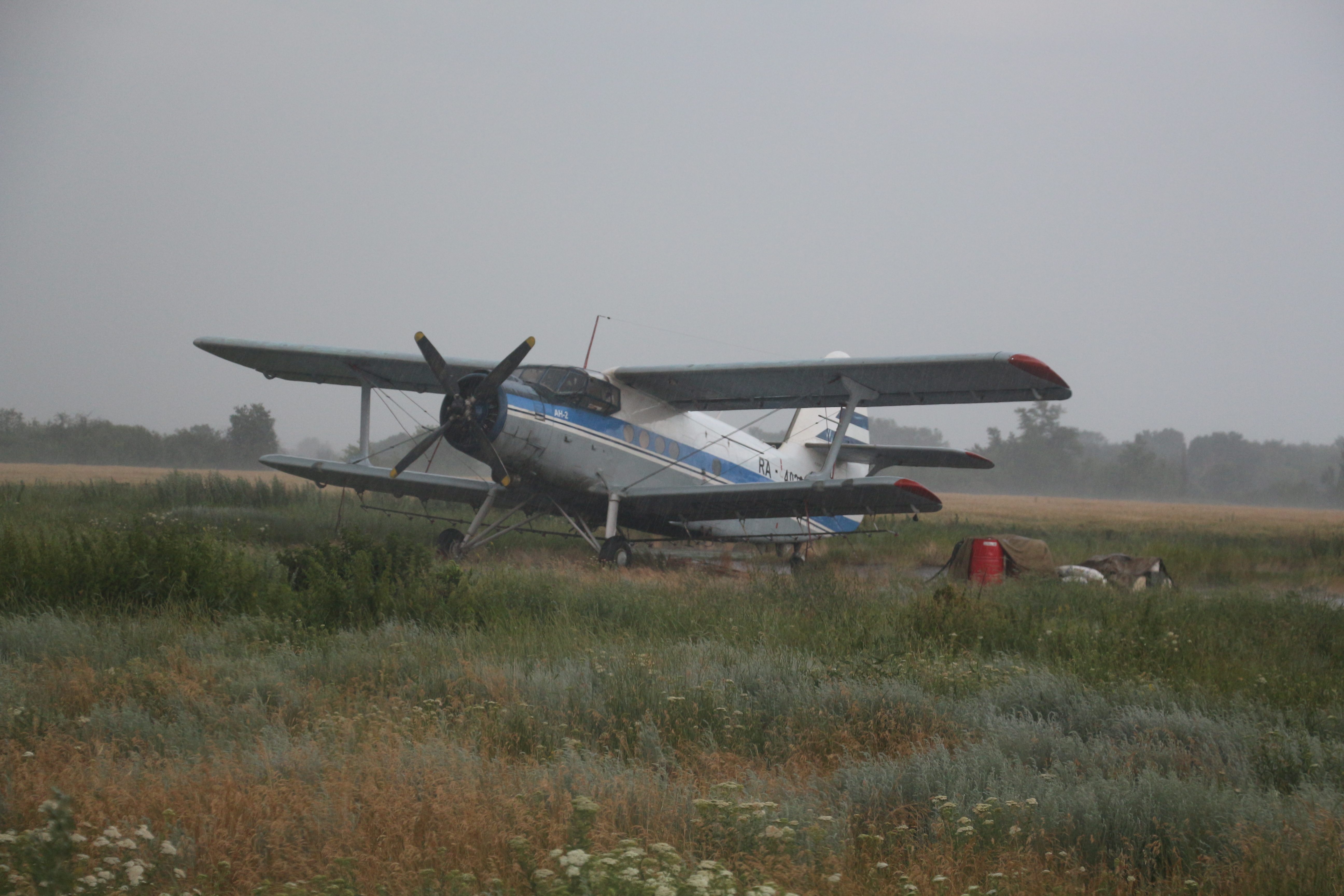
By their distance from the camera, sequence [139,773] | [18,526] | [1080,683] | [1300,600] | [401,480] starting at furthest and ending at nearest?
[401,480], [18,526], [1300,600], [1080,683], [139,773]

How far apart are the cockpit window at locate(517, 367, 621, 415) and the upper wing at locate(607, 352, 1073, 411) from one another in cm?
49

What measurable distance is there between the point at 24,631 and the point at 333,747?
3.63m

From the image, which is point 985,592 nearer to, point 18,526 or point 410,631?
point 410,631

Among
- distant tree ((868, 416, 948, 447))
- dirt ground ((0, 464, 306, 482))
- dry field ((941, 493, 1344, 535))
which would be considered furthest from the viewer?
distant tree ((868, 416, 948, 447))

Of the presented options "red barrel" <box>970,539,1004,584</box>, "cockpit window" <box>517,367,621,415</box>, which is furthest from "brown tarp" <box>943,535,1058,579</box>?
"cockpit window" <box>517,367,621,415</box>

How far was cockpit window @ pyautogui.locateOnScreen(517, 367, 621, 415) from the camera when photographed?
1355cm

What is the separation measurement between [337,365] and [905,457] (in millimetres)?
10930

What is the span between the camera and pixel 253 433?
40.5 meters

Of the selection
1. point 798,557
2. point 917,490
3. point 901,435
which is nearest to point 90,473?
point 798,557

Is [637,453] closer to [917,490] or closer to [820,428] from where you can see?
[917,490]

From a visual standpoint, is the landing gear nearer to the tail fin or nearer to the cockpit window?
the tail fin

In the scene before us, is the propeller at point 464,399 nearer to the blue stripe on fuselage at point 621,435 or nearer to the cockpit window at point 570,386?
the blue stripe on fuselage at point 621,435

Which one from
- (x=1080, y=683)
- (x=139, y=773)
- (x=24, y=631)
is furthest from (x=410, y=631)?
(x=1080, y=683)

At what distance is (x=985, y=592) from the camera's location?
10742 millimetres
